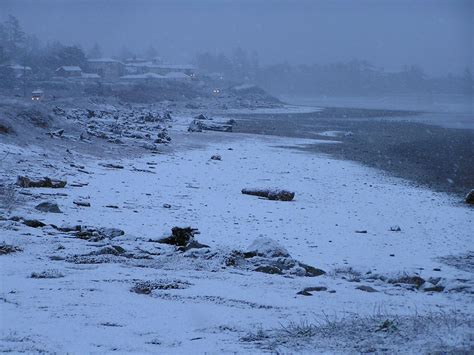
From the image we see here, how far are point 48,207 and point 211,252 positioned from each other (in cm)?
508

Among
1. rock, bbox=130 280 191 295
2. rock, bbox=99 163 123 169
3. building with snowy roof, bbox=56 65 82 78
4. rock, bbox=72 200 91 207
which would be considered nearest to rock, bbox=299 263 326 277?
rock, bbox=130 280 191 295

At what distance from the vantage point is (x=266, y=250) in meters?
11.0

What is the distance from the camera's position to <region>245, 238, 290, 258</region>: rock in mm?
10906

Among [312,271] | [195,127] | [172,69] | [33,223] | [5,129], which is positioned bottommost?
[312,271]

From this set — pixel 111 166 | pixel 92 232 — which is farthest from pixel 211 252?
pixel 111 166

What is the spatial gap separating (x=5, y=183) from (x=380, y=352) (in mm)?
12965

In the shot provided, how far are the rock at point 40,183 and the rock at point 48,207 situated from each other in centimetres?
270

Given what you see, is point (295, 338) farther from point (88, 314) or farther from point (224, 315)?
point (88, 314)

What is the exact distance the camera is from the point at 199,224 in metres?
14.4

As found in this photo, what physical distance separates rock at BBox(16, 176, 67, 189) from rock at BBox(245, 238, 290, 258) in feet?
26.0

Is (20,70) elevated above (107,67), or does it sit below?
below

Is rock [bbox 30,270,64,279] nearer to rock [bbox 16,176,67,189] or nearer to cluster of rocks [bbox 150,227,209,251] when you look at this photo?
cluster of rocks [bbox 150,227,209,251]

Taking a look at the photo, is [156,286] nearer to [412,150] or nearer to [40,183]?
[40,183]

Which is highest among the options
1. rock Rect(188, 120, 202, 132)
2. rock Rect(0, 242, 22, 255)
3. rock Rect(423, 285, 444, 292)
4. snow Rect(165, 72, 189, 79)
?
snow Rect(165, 72, 189, 79)
